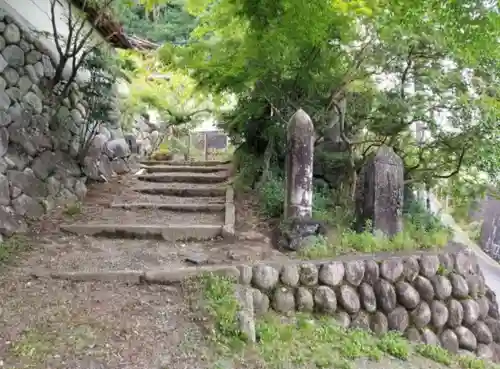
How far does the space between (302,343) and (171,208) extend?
11.1 ft

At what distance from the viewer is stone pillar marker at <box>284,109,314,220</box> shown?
5.19 m

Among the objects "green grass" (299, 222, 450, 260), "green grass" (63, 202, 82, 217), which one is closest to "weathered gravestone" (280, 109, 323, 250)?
"green grass" (299, 222, 450, 260)

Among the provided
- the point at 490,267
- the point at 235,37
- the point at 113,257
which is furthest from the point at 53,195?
the point at 490,267

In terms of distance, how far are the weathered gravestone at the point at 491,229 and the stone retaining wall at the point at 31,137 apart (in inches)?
356

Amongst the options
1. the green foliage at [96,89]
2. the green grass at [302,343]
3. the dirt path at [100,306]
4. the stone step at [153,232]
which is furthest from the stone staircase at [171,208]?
the green grass at [302,343]

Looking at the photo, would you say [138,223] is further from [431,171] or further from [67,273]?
[431,171]

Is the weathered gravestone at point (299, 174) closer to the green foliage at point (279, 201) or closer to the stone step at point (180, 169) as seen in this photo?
the green foliage at point (279, 201)

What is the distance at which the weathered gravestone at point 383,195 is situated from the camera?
17.2ft

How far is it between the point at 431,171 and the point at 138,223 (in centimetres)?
422

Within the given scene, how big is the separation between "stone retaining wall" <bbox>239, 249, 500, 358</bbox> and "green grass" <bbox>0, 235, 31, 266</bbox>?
7.35ft

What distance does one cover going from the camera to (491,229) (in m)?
10.7

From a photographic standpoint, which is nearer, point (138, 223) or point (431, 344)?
point (431, 344)

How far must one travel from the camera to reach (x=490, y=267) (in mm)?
9703

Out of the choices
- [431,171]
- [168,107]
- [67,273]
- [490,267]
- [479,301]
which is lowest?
[490,267]
